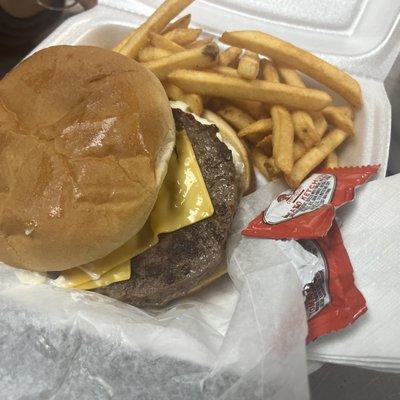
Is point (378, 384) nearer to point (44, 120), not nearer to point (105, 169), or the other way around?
point (105, 169)

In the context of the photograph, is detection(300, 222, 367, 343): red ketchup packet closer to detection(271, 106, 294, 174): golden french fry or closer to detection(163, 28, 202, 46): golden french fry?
detection(271, 106, 294, 174): golden french fry

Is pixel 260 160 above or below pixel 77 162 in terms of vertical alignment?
below

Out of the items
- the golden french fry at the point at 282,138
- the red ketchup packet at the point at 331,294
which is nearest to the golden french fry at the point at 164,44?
the golden french fry at the point at 282,138

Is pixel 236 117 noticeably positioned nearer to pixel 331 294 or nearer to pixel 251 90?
pixel 251 90

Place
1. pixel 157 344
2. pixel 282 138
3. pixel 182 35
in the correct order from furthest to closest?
pixel 182 35 → pixel 282 138 → pixel 157 344

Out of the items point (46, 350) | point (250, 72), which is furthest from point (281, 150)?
point (46, 350)

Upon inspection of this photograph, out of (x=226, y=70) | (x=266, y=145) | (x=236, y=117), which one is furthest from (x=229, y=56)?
(x=266, y=145)
